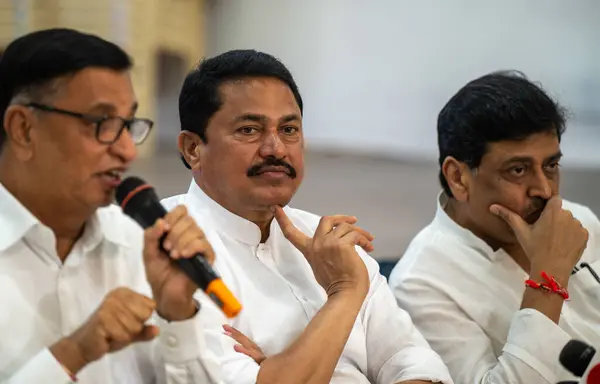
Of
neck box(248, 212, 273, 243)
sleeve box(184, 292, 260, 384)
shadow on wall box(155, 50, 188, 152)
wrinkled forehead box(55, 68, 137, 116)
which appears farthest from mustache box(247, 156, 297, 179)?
shadow on wall box(155, 50, 188, 152)

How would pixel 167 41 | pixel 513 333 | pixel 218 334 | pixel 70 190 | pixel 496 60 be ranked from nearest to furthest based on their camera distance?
pixel 70 190
pixel 218 334
pixel 513 333
pixel 496 60
pixel 167 41

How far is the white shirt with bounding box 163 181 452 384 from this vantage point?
1.78 meters

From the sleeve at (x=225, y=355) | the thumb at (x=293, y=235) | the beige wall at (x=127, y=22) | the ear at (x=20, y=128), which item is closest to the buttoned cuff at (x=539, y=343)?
the thumb at (x=293, y=235)

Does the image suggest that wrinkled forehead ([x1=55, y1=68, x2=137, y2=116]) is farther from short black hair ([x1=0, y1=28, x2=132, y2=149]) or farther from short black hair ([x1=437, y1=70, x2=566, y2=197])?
short black hair ([x1=437, y1=70, x2=566, y2=197])

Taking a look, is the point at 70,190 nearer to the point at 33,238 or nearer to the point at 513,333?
the point at 33,238

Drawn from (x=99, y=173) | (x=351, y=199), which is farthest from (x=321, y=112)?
(x=99, y=173)

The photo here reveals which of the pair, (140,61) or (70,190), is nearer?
(70,190)

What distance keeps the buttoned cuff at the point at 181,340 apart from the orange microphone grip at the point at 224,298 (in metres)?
0.22

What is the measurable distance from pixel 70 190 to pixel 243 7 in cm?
819

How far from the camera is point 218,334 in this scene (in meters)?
1.61

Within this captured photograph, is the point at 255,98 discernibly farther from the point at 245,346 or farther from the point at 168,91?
the point at 168,91

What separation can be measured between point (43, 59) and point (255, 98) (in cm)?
61

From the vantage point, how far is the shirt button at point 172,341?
1.40 meters

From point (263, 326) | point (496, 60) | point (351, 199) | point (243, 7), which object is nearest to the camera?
point (263, 326)
